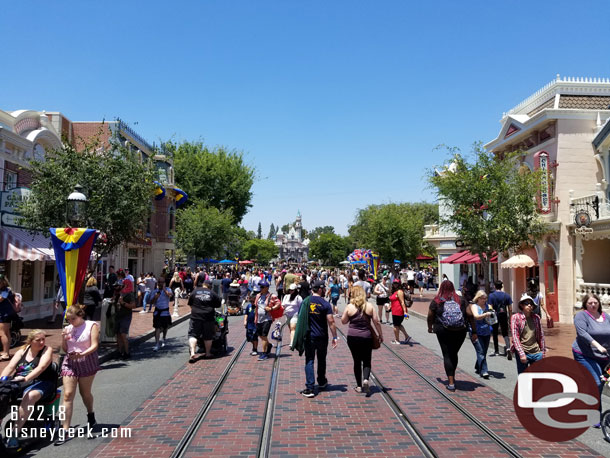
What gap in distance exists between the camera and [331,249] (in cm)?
11962

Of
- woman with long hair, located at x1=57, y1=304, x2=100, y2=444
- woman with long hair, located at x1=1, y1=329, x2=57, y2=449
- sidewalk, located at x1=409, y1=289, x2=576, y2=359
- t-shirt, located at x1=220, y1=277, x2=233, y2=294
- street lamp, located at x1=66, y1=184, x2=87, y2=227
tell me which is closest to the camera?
woman with long hair, located at x1=1, y1=329, x2=57, y2=449

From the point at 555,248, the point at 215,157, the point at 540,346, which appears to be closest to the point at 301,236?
the point at 215,157

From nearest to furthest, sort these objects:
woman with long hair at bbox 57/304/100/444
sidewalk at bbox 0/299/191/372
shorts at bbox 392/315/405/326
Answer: woman with long hair at bbox 57/304/100/444
sidewalk at bbox 0/299/191/372
shorts at bbox 392/315/405/326

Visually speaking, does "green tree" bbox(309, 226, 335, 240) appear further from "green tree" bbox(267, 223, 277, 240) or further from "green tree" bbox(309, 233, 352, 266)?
"green tree" bbox(309, 233, 352, 266)

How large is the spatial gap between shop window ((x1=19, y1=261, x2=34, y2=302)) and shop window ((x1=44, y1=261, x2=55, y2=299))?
2.68 ft

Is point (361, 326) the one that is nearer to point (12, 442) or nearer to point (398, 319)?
point (12, 442)

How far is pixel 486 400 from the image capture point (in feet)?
23.1

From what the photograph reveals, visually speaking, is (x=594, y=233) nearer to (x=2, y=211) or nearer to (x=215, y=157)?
(x=2, y=211)

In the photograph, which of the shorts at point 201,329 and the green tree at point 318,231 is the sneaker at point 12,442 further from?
the green tree at point 318,231

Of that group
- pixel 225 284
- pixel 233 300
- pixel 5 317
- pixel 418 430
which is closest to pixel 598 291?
pixel 233 300

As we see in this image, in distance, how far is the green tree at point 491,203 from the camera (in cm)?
1636

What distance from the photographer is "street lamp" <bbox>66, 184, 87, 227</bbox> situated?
955 cm

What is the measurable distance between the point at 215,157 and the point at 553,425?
140ft

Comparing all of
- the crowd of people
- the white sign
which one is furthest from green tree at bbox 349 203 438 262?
the white sign
